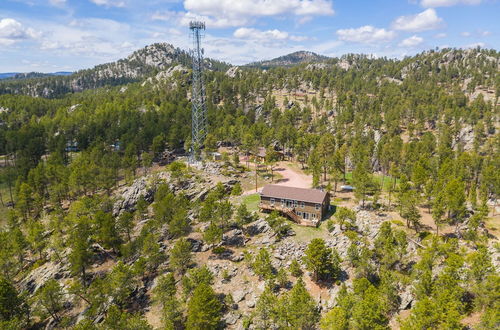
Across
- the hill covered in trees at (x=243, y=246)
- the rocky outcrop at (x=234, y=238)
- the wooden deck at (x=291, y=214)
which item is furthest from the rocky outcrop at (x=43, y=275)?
the wooden deck at (x=291, y=214)

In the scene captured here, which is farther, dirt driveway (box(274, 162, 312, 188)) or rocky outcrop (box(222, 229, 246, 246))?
dirt driveway (box(274, 162, 312, 188))

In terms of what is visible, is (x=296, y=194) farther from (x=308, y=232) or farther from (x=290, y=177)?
(x=290, y=177)

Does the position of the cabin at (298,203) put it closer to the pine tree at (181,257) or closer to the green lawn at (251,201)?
the green lawn at (251,201)

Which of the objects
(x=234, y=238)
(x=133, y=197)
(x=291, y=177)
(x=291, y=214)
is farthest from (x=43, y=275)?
(x=291, y=177)

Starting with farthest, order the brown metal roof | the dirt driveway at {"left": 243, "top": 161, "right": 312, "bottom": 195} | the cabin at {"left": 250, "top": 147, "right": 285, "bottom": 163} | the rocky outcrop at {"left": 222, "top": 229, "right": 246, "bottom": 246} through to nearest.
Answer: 1. the cabin at {"left": 250, "top": 147, "right": 285, "bottom": 163}
2. the dirt driveway at {"left": 243, "top": 161, "right": 312, "bottom": 195}
3. the brown metal roof
4. the rocky outcrop at {"left": 222, "top": 229, "right": 246, "bottom": 246}

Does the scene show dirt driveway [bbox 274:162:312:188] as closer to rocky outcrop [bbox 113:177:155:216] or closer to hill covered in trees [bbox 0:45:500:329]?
hill covered in trees [bbox 0:45:500:329]

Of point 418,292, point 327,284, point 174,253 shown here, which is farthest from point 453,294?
point 174,253

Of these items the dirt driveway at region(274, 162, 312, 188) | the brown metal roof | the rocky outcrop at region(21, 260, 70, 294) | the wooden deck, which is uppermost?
the brown metal roof

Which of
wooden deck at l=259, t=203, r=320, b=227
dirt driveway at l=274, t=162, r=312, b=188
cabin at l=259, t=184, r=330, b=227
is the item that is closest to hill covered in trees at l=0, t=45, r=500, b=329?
wooden deck at l=259, t=203, r=320, b=227
